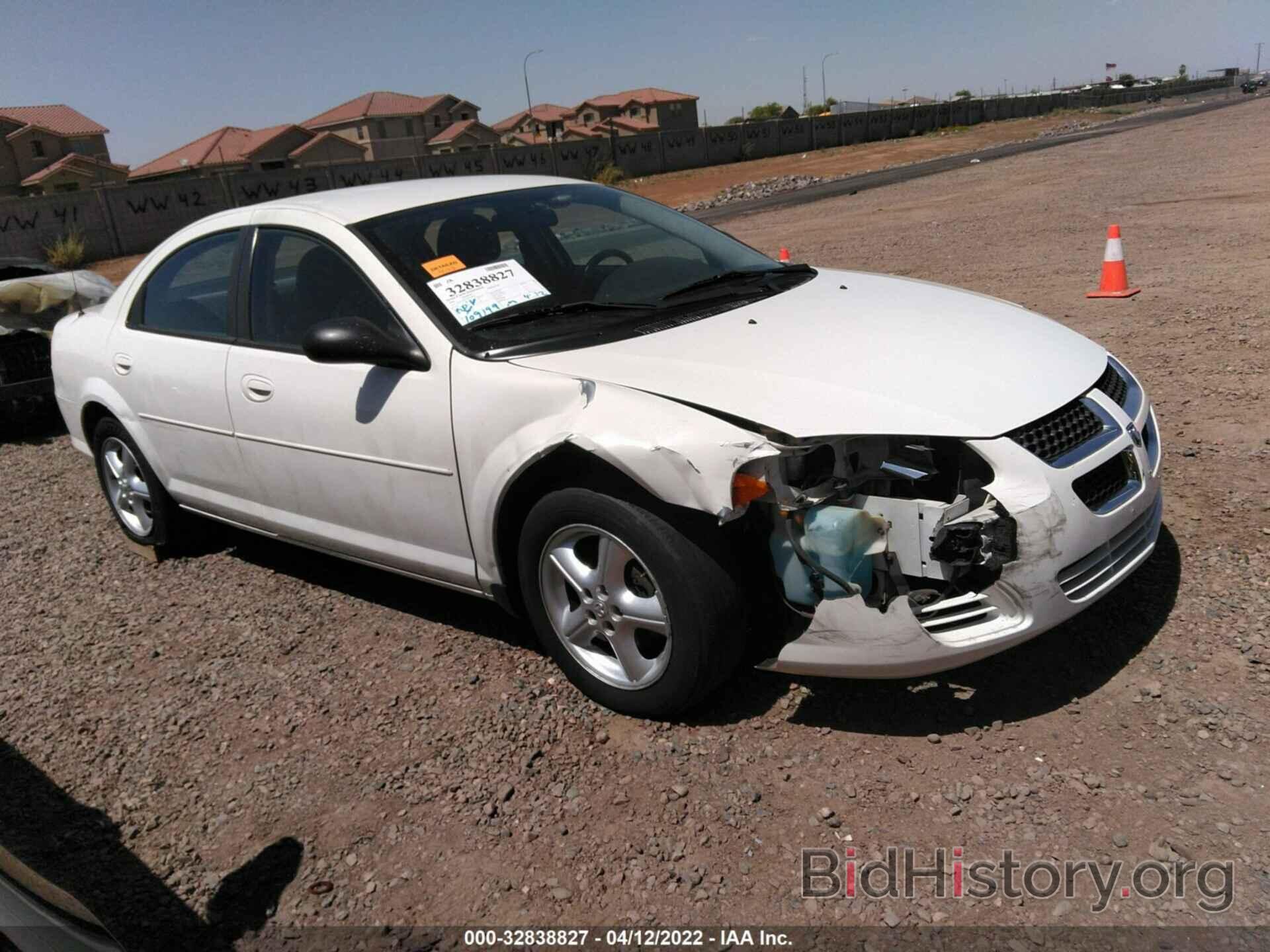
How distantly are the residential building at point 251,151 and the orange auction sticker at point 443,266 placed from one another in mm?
76817

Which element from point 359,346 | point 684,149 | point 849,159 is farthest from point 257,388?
point 684,149

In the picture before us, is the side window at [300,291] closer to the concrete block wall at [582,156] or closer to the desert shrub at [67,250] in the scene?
the desert shrub at [67,250]

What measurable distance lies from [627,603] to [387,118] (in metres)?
97.6

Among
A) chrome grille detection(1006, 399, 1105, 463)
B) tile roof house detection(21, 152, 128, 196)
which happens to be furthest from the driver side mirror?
tile roof house detection(21, 152, 128, 196)

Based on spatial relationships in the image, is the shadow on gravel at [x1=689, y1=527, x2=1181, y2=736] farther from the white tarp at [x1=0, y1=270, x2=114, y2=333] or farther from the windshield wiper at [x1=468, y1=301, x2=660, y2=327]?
the white tarp at [x1=0, y1=270, x2=114, y2=333]

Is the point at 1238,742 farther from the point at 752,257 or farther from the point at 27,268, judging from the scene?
the point at 27,268

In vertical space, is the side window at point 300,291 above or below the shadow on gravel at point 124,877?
above

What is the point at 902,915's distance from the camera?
A: 7.99 feet

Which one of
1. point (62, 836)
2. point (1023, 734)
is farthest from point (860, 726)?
point (62, 836)

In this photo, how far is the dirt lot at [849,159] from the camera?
4047 cm

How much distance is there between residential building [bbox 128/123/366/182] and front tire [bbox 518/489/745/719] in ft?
255

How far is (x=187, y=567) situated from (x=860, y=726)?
3744 mm

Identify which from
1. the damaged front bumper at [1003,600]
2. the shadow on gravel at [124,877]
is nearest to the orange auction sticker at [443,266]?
the damaged front bumper at [1003,600]

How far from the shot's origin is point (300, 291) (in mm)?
4082
